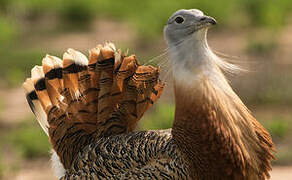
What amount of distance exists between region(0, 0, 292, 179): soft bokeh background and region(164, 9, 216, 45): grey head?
245 centimetres

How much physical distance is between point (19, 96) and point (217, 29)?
3.41 m

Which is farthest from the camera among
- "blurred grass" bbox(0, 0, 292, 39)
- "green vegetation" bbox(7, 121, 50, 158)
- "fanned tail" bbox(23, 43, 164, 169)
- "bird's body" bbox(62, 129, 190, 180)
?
"blurred grass" bbox(0, 0, 292, 39)

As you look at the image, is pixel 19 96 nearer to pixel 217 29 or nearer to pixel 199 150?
pixel 217 29

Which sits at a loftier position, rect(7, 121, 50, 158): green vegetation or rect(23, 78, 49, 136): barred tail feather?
rect(23, 78, 49, 136): barred tail feather

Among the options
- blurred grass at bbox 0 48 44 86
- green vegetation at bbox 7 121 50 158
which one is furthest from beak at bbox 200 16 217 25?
blurred grass at bbox 0 48 44 86

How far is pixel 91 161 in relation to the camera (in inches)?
185

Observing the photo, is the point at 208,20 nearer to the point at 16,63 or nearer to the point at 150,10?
the point at 16,63

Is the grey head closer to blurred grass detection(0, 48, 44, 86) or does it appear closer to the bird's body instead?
the bird's body

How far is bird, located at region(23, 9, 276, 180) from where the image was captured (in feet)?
13.8

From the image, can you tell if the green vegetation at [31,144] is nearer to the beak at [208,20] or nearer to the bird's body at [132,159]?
the bird's body at [132,159]

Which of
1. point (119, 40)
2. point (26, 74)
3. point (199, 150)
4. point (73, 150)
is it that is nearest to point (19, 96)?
point (26, 74)

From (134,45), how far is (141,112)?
5.35 meters

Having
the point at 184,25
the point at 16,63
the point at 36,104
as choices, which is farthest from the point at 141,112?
the point at 16,63

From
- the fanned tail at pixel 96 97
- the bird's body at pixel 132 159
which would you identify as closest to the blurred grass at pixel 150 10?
the fanned tail at pixel 96 97
